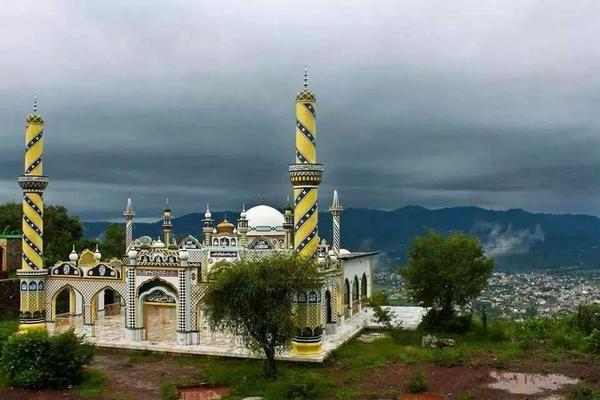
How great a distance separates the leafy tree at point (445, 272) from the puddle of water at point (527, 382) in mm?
7908

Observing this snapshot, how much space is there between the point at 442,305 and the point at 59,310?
18.9 meters

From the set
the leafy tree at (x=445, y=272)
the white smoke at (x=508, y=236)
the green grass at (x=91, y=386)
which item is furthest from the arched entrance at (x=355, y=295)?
the white smoke at (x=508, y=236)

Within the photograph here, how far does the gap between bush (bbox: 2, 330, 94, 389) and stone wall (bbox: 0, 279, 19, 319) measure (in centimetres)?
1222

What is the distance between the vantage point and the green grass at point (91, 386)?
1653 centimetres

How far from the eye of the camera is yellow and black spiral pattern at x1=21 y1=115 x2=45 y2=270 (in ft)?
80.6

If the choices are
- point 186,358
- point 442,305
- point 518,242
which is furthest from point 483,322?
point 518,242

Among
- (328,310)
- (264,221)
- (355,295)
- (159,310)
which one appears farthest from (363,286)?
(159,310)

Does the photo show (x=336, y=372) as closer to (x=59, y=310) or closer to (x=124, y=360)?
(x=124, y=360)

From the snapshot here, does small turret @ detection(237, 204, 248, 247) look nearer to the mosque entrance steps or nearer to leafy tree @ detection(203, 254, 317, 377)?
the mosque entrance steps

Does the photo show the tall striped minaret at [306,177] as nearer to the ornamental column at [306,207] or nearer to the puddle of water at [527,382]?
the ornamental column at [306,207]

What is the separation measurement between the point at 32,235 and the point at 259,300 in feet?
39.4

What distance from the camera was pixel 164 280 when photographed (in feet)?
74.3

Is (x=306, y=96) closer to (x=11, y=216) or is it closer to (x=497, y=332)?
(x=497, y=332)

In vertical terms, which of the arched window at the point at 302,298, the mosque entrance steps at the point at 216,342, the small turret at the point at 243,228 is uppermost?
the small turret at the point at 243,228
